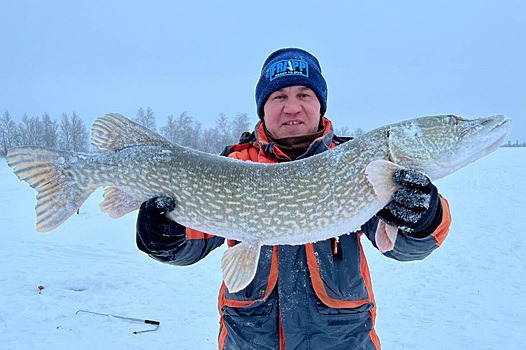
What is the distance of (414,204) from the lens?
5.36 feet

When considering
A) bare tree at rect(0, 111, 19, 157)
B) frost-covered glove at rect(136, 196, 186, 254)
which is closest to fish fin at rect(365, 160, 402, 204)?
frost-covered glove at rect(136, 196, 186, 254)

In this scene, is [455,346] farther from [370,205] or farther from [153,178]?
[153,178]

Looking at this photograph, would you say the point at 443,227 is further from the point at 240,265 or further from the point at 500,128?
the point at 240,265

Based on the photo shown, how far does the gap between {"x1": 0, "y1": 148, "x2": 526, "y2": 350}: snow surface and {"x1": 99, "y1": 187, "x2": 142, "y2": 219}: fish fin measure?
1.78 meters

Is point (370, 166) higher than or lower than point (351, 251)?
higher

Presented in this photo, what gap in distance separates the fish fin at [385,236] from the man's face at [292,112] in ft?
2.27

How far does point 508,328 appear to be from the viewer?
371 cm

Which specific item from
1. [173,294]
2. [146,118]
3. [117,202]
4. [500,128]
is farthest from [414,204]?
[146,118]

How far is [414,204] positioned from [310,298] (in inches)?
24.6

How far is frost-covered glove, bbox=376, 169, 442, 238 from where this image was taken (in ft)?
5.41

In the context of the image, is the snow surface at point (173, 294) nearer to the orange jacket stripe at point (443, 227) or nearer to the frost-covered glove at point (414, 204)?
the orange jacket stripe at point (443, 227)

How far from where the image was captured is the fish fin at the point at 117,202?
1946mm

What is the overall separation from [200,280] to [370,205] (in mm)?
3437

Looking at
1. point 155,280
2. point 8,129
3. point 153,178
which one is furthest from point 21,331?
point 8,129
